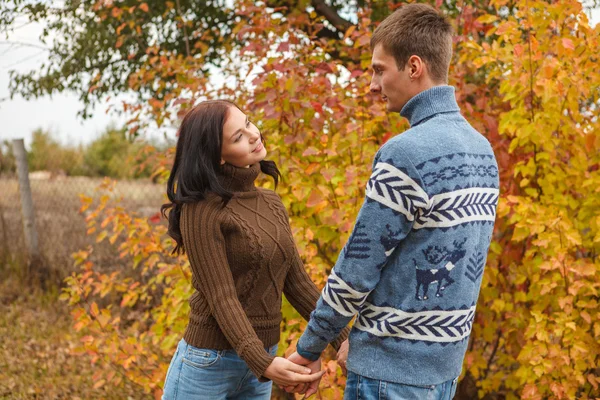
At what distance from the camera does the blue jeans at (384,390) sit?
5.16ft

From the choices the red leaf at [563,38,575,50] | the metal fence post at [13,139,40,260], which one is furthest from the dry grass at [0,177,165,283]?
the red leaf at [563,38,575,50]

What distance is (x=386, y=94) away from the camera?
1656mm

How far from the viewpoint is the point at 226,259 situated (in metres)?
1.88

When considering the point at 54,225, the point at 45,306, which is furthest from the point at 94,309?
the point at 54,225

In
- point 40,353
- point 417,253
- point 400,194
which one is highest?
point 400,194

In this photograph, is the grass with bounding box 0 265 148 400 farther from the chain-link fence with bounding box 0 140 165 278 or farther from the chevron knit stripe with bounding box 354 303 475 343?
the chevron knit stripe with bounding box 354 303 475 343

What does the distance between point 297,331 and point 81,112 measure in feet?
16.2

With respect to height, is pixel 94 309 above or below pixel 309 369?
below

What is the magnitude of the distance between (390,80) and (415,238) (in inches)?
15.3

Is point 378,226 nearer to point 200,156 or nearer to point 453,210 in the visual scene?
point 453,210

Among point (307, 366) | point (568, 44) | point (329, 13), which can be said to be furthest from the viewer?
point (329, 13)

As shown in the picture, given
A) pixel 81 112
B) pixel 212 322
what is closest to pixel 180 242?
pixel 212 322

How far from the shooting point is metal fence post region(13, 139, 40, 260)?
6.85 meters

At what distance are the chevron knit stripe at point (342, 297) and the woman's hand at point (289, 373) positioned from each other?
11.8 inches
